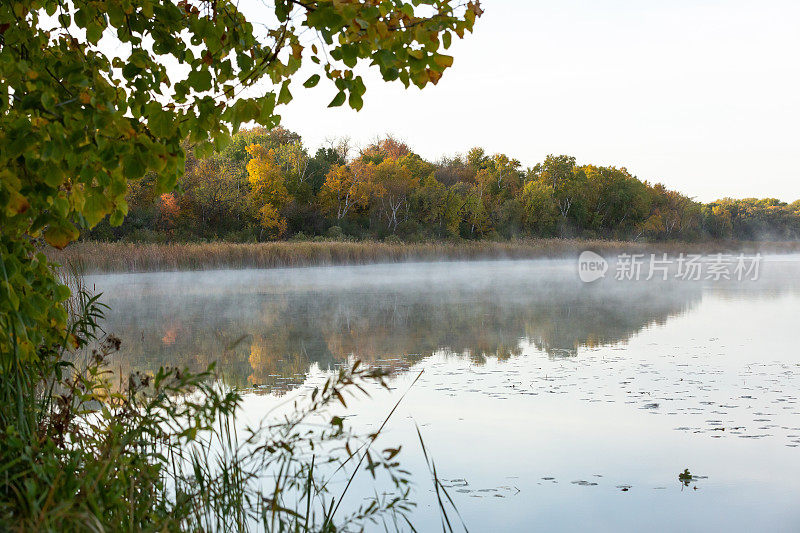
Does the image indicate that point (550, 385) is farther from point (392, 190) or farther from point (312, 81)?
point (392, 190)

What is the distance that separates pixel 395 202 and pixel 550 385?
4018cm

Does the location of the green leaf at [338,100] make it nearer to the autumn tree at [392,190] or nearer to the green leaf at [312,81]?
the green leaf at [312,81]

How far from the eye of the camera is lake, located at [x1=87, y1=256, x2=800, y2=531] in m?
3.90

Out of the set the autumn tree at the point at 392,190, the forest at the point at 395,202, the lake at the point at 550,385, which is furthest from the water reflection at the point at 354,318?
the autumn tree at the point at 392,190

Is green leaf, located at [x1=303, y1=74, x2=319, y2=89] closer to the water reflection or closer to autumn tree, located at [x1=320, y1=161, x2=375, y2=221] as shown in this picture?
the water reflection

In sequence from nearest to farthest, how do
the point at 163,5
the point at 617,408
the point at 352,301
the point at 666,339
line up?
the point at 163,5 < the point at 617,408 < the point at 666,339 < the point at 352,301

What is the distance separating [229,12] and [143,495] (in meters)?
1.86

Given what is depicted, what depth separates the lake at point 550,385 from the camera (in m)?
3.90

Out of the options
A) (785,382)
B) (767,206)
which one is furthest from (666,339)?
(767,206)

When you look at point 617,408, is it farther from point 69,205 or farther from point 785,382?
point 69,205

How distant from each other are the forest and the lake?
16.6 meters

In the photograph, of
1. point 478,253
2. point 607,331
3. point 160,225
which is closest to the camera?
point 607,331

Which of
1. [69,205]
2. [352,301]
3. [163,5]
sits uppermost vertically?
[163,5]

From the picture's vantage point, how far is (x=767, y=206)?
82688 millimetres
